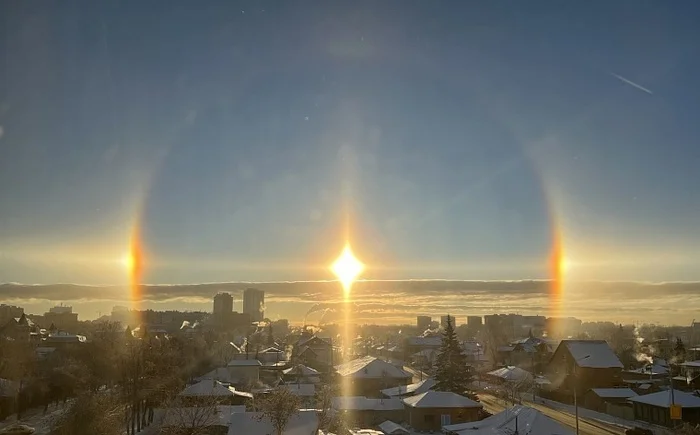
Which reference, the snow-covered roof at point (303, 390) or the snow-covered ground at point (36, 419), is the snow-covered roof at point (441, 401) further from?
the snow-covered ground at point (36, 419)

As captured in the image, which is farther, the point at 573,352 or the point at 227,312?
the point at 227,312

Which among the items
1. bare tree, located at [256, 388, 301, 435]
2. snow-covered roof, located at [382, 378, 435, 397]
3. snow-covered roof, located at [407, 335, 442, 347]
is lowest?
snow-covered roof, located at [407, 335, 442, 347]

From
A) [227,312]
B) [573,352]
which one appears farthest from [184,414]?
[227,312]

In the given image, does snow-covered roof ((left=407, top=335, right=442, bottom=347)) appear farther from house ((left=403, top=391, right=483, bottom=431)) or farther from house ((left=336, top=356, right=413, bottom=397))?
house ((left=403, top=391, right=483, bottom=431))

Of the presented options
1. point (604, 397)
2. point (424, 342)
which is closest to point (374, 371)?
point (604, 397)

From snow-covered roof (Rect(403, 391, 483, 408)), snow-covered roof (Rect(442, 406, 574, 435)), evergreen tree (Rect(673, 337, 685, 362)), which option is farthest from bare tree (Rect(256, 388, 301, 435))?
evergreen tree (Rect(673, 337, 685, 362))

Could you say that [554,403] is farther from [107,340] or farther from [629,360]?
[107,340]

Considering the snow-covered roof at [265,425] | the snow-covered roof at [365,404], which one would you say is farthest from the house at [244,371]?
the snow-covered roof at [265,425]
